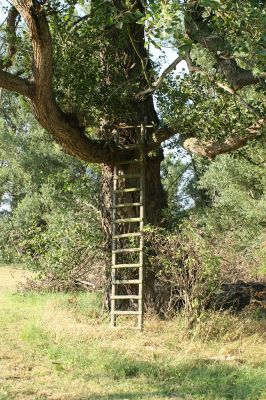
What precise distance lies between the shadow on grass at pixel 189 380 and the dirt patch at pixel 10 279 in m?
8.83

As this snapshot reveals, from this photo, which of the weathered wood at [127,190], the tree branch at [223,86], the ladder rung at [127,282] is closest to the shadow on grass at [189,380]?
the ladder rung at [127,282]

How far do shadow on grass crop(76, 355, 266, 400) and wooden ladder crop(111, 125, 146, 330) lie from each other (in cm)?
331

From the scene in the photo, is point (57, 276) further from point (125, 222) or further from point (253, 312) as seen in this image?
point (253, 312)

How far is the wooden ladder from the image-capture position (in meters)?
10.6

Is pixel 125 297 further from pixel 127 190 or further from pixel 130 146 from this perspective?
pixel 130 146

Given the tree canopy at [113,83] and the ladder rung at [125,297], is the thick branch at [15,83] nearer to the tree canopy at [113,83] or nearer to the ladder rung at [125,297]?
the tree canopy at [113,83]

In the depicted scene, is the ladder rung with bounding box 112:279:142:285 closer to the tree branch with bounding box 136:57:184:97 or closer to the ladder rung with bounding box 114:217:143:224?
the ladder rung with bounding box 114:217:143:224

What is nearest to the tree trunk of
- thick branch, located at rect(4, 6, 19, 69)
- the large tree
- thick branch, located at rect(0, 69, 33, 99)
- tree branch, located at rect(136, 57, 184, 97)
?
the large tree

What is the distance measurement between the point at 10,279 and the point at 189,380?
17.8 meters

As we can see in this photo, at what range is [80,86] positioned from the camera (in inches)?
416

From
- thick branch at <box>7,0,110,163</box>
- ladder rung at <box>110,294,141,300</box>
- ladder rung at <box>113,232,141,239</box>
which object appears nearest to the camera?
thick branch at <box>7,0,110,163</box>

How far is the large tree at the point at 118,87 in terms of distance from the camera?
908 cm

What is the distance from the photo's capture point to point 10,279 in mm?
23328

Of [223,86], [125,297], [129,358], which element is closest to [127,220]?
[125,297]
